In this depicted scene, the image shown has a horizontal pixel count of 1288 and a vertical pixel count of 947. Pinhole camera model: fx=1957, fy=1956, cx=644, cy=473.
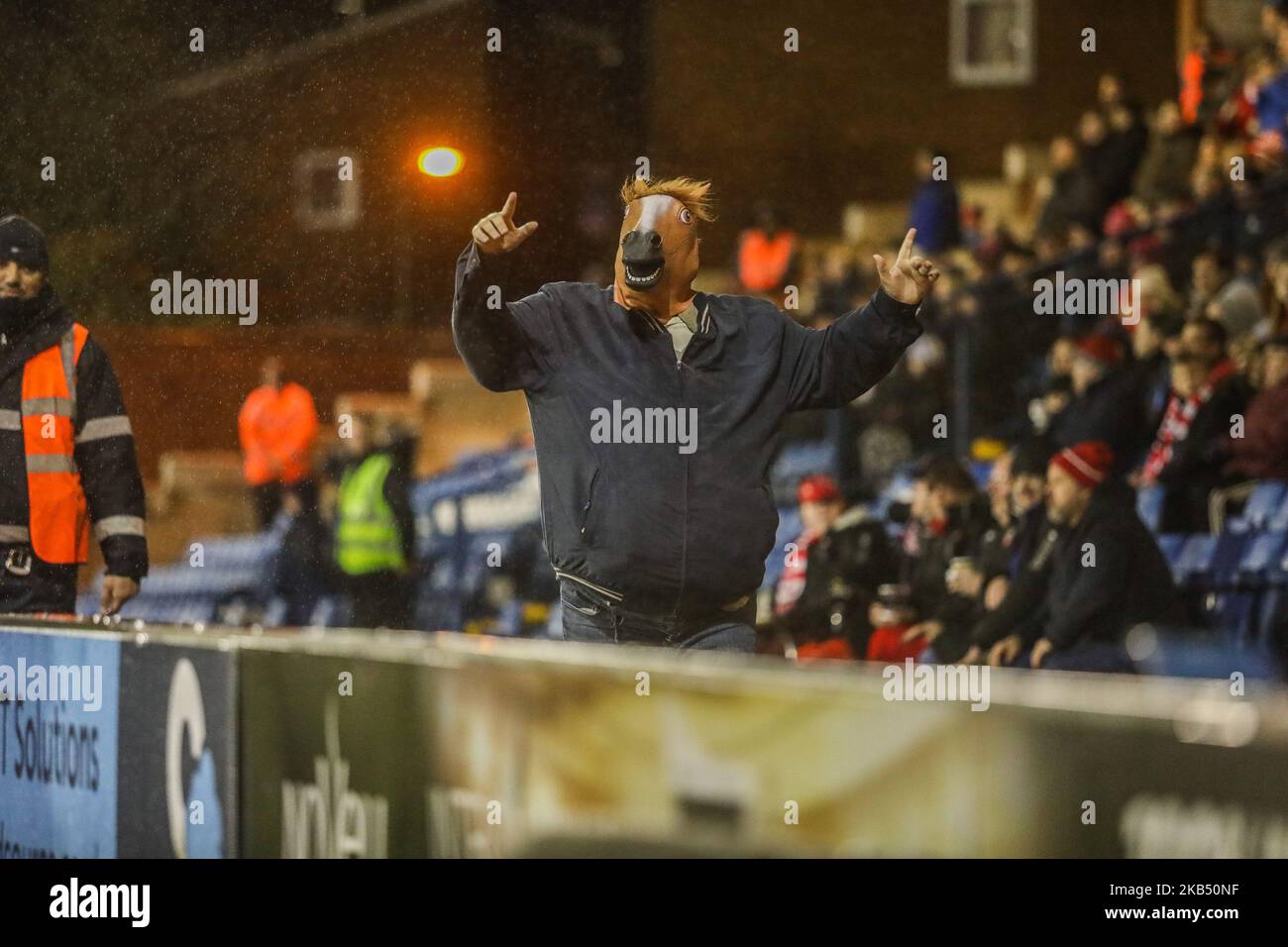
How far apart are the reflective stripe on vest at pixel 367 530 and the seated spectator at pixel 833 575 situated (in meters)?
2.32

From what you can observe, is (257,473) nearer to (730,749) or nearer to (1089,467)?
(1089,467)

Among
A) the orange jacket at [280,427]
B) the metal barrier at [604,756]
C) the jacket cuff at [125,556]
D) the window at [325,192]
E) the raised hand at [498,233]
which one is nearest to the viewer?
the metal barrier at [604,756]

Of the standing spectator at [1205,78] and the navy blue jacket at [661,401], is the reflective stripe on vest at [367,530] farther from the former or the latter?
the navy blue jacket at [661,401]

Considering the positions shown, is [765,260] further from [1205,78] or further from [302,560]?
Answer: [302,560]

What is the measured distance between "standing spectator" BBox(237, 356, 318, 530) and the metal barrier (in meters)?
5.27

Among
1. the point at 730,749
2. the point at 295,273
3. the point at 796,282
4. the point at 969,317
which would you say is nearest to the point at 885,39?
the point at 796,282

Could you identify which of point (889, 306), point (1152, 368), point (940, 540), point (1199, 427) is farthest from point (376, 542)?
point (889, 306)

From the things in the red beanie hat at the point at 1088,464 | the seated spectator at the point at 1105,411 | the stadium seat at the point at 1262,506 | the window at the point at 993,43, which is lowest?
the stadium seat at the point at 1262,506

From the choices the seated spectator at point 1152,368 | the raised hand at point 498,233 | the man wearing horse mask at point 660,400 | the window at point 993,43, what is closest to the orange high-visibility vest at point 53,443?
the man wearing horse mask at point 660,400

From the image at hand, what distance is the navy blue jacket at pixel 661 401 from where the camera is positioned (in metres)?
4.48

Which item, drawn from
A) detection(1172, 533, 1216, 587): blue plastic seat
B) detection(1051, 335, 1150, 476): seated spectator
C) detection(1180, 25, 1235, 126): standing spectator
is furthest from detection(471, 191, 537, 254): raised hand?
detection(1180, 25, 1235, 126): standing spectator

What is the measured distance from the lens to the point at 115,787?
13.6 ft

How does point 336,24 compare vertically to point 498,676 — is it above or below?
above
